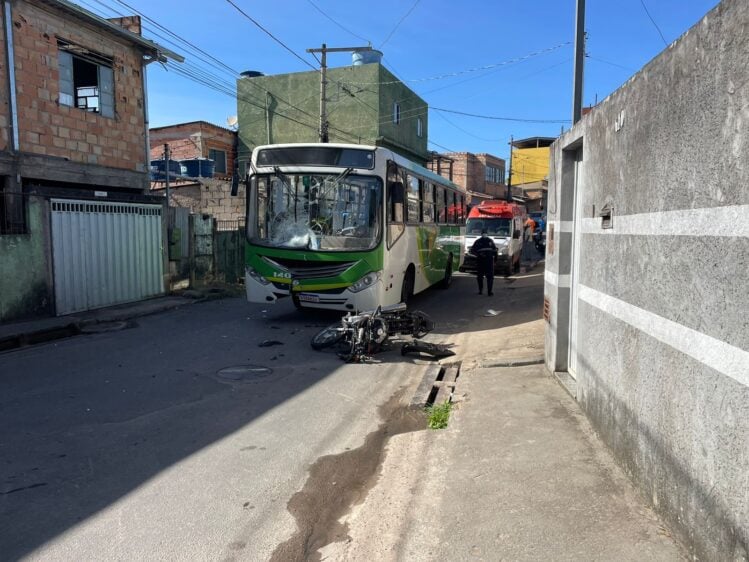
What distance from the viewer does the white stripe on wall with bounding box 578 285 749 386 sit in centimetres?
239

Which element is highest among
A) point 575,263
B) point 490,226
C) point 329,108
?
point 329,108

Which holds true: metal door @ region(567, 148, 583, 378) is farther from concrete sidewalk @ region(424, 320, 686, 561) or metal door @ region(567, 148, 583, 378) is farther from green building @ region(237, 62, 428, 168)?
green building @ region(237, 62, 428, 168)

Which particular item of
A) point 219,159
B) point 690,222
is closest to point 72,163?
point 690,222

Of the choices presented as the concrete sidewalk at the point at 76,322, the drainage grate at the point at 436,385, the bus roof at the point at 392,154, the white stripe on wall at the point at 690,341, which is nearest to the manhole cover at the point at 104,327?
the concrete sidewalk at the point at 76,322

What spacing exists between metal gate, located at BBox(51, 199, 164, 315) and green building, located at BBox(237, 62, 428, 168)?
17.1m

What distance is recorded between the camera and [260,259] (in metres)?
10.1

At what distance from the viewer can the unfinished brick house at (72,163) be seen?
1083 centimetres

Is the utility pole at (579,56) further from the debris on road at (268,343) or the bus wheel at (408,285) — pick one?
the debris on road at (268,343)

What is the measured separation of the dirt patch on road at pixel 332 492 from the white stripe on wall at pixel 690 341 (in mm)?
2222

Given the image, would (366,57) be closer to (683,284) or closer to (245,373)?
(245,373)

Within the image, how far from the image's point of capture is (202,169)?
2505 centimetres

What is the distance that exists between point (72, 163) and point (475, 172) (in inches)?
1428

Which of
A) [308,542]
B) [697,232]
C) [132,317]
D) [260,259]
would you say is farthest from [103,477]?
[132,317]

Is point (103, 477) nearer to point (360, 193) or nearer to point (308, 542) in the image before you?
point (308, 542)
